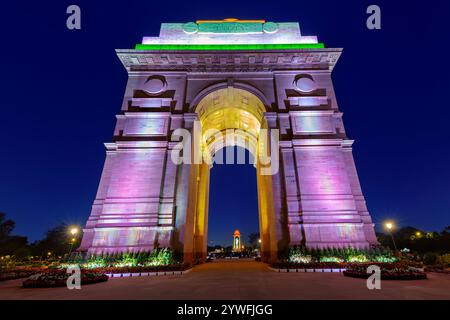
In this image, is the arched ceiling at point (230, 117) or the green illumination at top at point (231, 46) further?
the green illumination at top at point (231, 46)

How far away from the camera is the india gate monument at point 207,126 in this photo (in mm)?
17808

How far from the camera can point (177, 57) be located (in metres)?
23.4

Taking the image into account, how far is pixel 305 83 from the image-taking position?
23344 mm

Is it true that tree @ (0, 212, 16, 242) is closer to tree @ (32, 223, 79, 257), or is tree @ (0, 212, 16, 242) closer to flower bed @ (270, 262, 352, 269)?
tree @ (32, 223, 79, 257)

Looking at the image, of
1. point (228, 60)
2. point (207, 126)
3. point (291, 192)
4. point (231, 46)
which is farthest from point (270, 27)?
point (291, 192)

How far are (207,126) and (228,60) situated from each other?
778 centimetres

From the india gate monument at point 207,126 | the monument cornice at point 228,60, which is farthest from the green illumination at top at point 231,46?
the monument cornice at point 228,60

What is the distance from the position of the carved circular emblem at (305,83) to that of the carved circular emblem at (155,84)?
12695 mm

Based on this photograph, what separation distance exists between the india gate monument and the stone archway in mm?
201

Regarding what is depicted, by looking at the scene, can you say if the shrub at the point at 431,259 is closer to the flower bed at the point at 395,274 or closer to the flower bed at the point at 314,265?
the flower bed at the point at 314,265

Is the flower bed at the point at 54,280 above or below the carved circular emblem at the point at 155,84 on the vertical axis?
below

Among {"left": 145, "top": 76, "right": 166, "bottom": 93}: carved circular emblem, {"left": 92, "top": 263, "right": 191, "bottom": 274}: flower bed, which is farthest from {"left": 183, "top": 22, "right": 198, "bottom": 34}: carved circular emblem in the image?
{"left": 92, "top": 263, "right": 191, "bottom": 274}: flower bed
